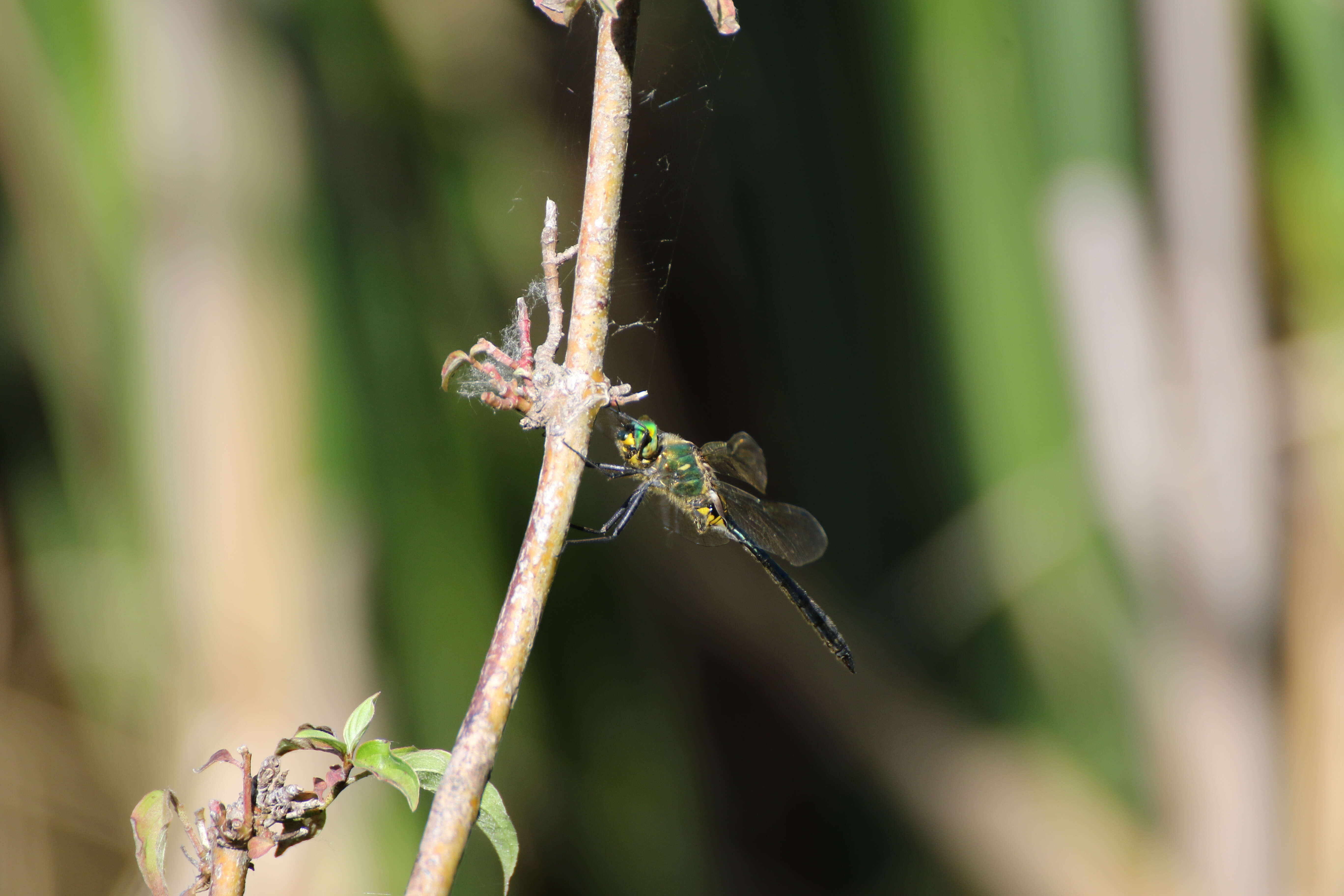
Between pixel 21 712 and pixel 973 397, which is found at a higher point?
pixel 21 712

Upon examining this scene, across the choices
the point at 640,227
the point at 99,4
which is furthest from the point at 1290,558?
the point at 99,4

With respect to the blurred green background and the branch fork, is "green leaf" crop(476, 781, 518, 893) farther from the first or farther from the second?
the blurred green background

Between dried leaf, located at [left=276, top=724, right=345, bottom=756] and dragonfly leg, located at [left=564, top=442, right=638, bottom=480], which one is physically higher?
dried leaf, located at [left=276, top=724, right=345, bottom=756]

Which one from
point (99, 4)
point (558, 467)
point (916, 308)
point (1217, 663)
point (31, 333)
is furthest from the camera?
point (916, 308)

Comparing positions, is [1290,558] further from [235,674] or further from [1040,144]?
[235,674]

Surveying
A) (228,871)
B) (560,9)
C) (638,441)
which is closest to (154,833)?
(228,871)

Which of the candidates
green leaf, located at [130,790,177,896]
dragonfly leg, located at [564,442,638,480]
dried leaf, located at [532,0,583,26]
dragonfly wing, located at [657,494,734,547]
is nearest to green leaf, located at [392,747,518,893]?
green leaf, located at [130,790,177,896]
